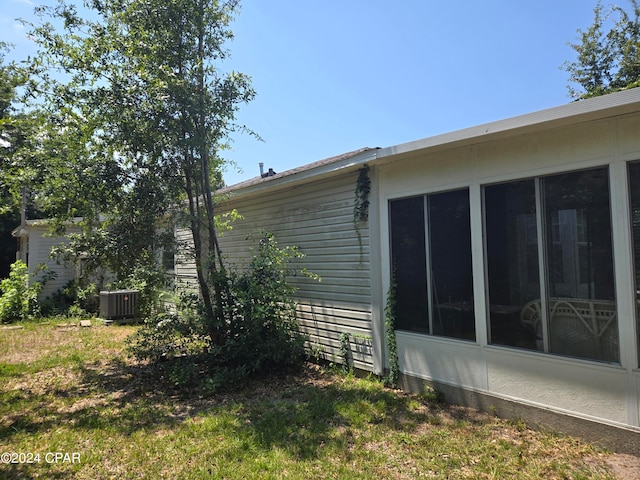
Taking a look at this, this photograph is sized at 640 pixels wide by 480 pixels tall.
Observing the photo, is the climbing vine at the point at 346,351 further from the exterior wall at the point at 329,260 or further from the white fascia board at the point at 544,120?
the white fascia board at the point at 544,120

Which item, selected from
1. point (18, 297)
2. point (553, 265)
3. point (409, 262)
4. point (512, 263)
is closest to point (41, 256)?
point (18, 297)

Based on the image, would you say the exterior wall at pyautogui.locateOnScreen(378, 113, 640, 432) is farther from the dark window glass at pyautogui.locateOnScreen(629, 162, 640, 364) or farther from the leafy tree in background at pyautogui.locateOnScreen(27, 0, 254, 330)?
the leafy tree in background at pyautogui.locateOnScreen(27, 0, 254, 330)

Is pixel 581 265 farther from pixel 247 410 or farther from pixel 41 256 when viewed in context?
pixel 41 256

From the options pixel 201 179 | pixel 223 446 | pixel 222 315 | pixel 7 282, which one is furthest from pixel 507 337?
pixel 7 282

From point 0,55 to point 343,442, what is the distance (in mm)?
15516

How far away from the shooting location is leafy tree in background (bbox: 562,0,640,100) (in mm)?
13039

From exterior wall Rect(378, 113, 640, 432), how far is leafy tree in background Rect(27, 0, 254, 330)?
2.89m

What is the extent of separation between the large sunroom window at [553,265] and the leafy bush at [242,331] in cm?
303

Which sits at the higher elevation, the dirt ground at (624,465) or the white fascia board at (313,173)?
the white fascia board at (313,173)

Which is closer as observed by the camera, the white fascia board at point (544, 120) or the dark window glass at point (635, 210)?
the white fascia board at point (544, 120)

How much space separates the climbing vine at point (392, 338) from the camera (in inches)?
196

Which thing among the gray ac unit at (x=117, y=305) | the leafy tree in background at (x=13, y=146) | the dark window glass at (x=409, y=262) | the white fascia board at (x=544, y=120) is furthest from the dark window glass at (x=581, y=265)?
the gray ac unit at (x=117, y=305)

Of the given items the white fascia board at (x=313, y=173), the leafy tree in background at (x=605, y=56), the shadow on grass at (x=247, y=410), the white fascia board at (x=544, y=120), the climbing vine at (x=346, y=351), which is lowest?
the shadow on grass at (x=247, y=410)

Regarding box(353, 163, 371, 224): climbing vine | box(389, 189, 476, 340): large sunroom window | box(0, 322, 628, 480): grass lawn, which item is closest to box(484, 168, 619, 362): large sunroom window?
box(389, 189, 476, 340): large sunroom window
